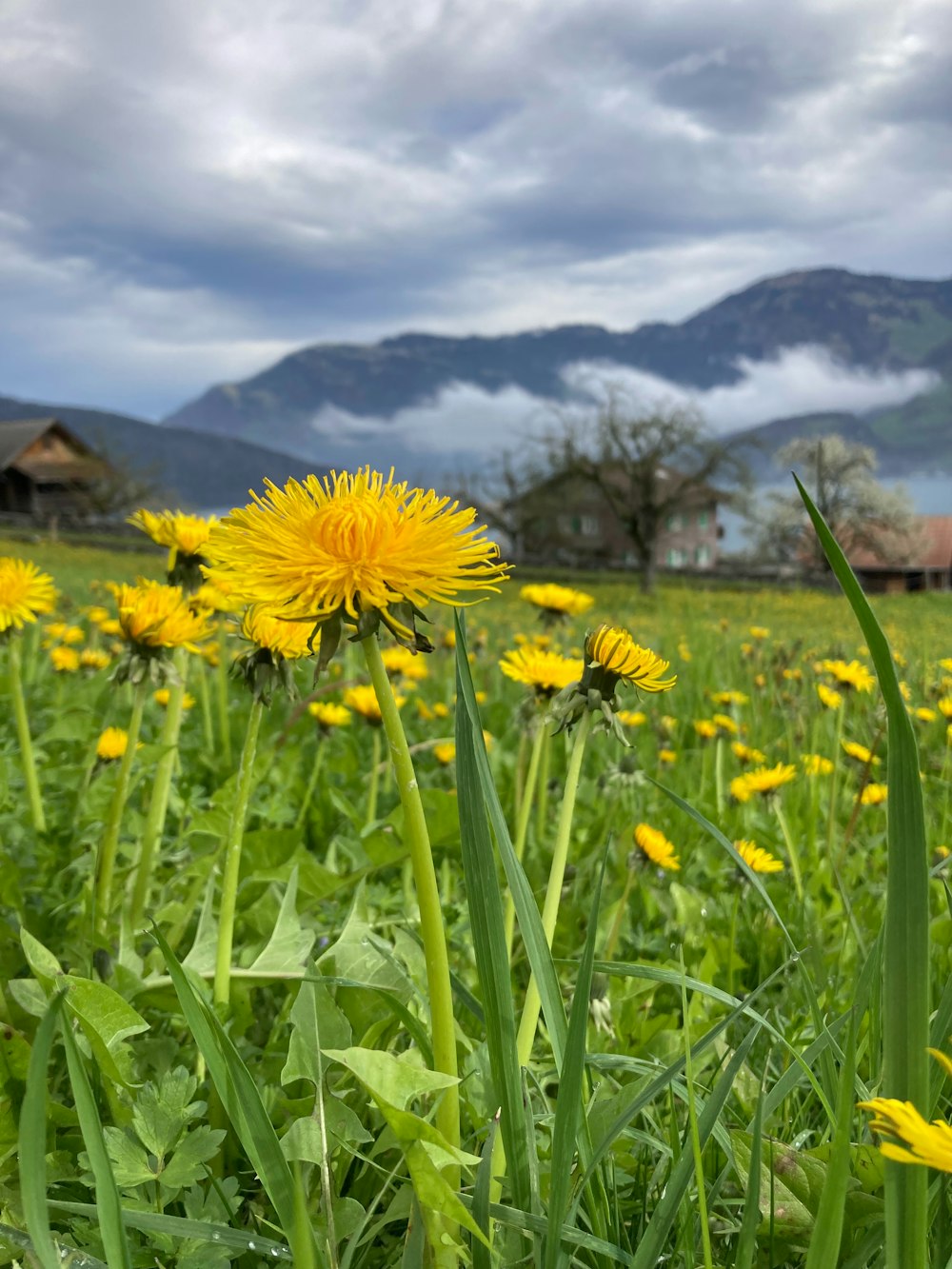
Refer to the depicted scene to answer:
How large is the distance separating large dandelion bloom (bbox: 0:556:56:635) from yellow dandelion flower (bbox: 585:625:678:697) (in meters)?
1.27

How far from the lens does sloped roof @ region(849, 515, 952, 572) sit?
2163 inches

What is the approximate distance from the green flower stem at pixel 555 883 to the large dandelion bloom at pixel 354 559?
0.34 metres

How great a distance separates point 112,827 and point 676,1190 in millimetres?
1195

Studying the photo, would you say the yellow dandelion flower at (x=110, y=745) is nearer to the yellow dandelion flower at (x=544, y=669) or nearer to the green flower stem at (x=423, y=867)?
the yellow dandelion flower at (x=544, y=669)

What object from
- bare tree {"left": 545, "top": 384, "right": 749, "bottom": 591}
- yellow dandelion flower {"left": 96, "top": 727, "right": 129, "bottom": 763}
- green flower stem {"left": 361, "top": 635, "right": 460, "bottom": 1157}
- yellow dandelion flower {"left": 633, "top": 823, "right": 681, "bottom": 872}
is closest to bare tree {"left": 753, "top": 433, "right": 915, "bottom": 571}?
bare tree {"left": 545, "top": 384, "right": 749, "bottom": 591}

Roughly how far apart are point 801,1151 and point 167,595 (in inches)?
55.1

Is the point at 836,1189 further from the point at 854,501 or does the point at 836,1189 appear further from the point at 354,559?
the point at 854,501

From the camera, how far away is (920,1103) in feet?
2.32

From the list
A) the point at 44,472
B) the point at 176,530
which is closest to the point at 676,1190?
the point at 176,530

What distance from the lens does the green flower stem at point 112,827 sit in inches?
65.4

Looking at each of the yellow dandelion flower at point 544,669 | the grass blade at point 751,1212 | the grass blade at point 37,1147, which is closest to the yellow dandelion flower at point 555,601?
the yellow dandelion flower at point 544,669

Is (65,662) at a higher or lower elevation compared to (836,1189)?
higher

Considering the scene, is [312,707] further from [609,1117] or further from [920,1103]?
[920,1103]

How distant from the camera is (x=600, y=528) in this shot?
85438 millimetres
